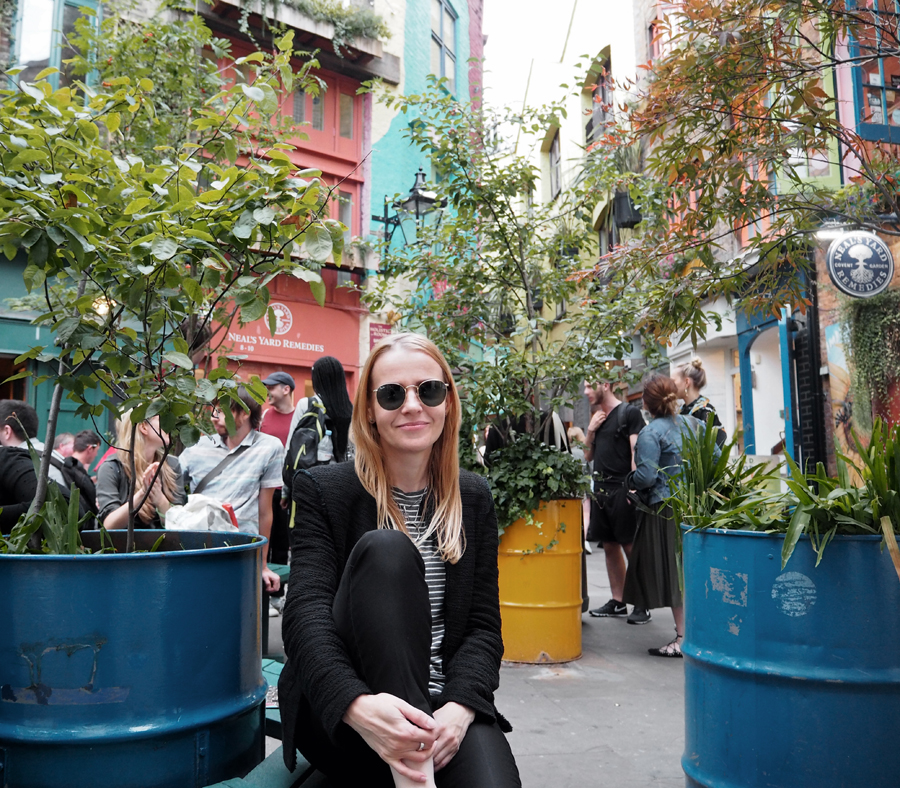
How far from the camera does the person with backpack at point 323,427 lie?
4.95m

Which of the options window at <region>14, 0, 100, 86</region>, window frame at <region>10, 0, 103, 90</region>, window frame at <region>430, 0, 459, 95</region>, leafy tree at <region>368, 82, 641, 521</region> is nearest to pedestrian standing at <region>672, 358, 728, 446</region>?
leafy tree at <region>368, 82, 641, 521</region>

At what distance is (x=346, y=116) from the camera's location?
679 inches

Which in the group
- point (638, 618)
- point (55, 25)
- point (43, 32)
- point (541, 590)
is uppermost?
point (55, 25)

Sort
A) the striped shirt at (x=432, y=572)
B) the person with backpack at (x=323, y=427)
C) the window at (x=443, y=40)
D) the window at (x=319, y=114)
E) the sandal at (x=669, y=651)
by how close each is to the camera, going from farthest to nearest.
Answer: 1. the window at (x=443, y=40)
2. the window at (x=319, y=114)
3. the sandal at (x=669, y=651)
4. the person with backpack at (x=323, y=427)
5. the striped shirt at (x=432, y=572)

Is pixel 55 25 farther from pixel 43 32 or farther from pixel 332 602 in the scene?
pixel 332 602

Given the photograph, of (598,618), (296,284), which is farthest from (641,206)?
(296,284)

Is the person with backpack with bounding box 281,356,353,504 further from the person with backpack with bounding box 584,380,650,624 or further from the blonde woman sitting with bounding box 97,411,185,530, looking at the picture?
the person with backpack with bounding box 584,380,650,624

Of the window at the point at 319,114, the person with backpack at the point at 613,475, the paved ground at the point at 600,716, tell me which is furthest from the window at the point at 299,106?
the paved ground at the point at 600,716

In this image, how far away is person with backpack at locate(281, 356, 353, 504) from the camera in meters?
4.95

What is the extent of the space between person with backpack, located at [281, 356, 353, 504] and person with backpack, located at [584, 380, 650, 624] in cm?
186

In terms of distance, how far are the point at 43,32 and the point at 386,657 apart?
1381cm

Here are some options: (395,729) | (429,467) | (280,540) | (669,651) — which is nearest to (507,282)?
(280,540)

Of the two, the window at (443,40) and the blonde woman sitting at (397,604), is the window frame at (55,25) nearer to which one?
the window at (443,40)

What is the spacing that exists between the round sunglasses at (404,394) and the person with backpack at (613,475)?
12.2 feet
